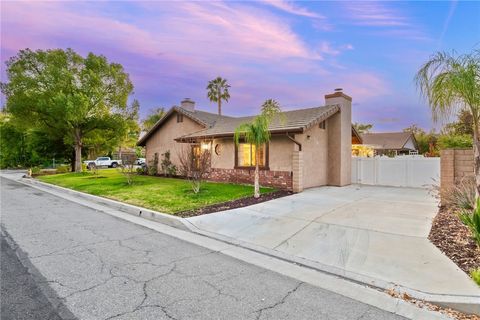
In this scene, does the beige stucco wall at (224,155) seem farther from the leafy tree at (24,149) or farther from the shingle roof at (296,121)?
the leafy tree at (24,149)

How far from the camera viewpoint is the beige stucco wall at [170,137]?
19.7 meters

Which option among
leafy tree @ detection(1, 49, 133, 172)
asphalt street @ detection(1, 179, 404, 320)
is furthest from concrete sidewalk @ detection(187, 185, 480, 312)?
leafy tree @ detection(1, 49, 133, 172)

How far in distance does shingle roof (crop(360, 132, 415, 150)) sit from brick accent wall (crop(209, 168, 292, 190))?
1202 inches

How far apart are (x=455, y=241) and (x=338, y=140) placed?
10.4 meters

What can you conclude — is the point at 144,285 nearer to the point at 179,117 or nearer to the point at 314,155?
the point at 314,155

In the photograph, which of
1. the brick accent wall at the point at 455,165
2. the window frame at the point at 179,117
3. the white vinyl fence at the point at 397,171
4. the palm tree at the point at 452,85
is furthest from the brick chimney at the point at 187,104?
the palm tree at the point at 452,85

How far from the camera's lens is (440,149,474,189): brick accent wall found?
7784mm

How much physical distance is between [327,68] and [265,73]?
5.07 m

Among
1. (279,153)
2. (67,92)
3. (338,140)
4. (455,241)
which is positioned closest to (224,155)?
(279,153)

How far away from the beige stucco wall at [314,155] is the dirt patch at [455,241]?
6.96 metres

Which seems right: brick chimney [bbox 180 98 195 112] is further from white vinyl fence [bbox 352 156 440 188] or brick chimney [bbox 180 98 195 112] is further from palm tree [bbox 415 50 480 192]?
palm tree [bbox 415 50 480 192]

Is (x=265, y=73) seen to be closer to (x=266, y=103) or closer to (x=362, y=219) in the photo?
(x=266, y=103)

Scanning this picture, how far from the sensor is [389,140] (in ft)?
141

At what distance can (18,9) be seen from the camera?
43.2ft
